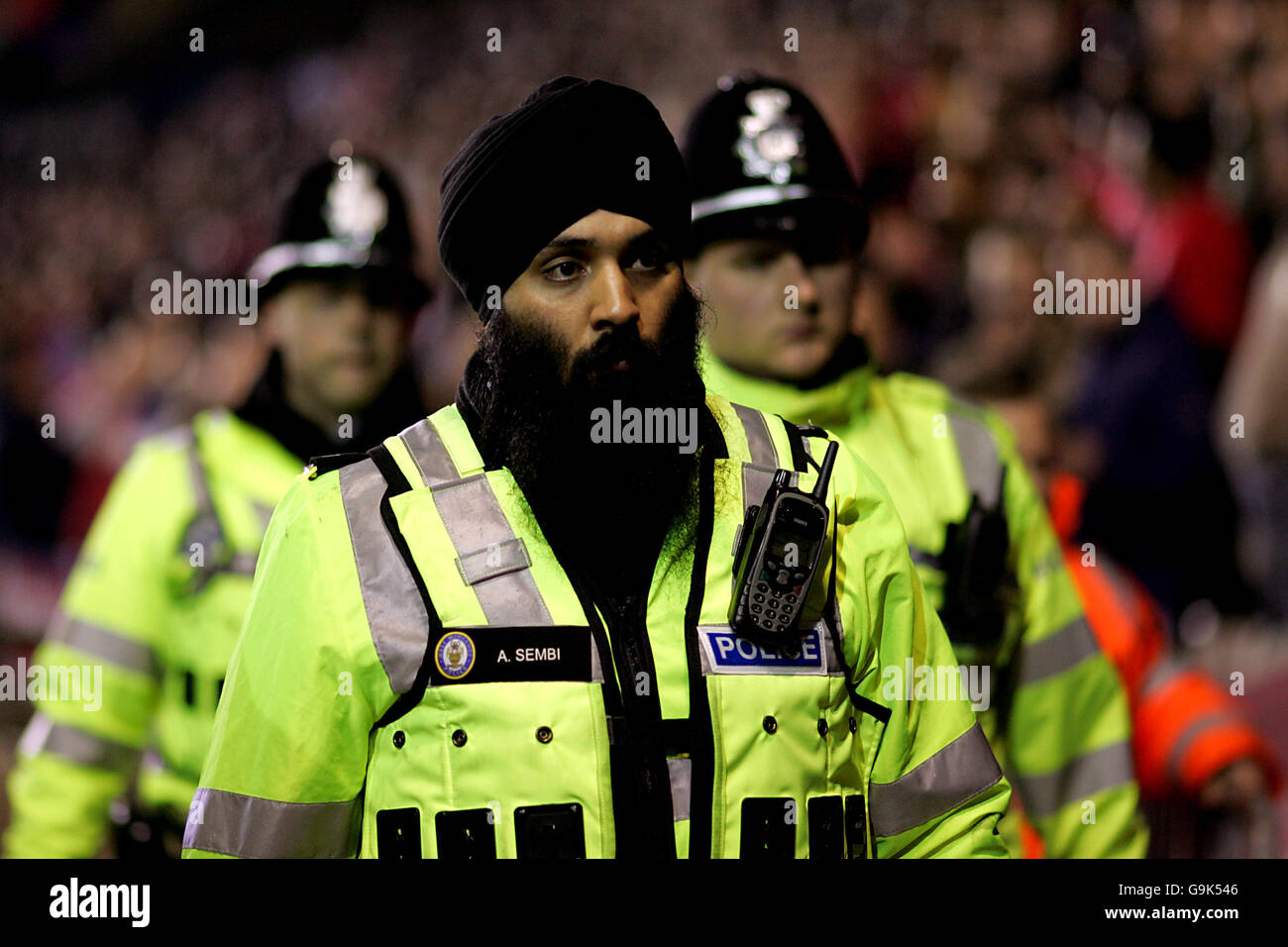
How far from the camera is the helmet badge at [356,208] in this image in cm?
362

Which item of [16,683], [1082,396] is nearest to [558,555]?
[16,683]

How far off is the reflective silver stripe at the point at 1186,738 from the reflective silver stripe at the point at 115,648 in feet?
7.48

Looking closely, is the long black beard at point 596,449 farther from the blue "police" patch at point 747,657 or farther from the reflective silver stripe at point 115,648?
the reflective silver stripe at point 115,648

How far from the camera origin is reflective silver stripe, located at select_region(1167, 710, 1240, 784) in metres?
3.40

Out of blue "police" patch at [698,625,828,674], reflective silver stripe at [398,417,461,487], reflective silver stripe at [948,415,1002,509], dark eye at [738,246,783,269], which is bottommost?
blue "police" patch at [698,625,828,674]

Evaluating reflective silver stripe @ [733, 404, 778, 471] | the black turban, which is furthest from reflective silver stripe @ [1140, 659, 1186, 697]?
the black turban

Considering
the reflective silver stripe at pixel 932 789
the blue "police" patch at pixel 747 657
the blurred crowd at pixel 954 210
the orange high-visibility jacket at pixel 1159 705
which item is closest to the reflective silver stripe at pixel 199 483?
the blurred crowd at pixel 954 210

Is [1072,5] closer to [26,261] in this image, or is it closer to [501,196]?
[501,196]

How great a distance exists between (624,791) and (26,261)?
5428mm

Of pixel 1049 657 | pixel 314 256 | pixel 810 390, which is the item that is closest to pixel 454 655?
pixel 810 390

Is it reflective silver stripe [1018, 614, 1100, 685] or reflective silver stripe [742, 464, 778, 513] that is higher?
reflective silver stripe [742, 464, 778, 513]

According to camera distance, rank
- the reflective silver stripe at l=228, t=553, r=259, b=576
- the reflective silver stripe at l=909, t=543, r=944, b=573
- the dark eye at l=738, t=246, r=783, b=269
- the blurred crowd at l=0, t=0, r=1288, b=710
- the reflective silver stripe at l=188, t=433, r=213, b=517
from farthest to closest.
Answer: the blurred crowd at l=0, t=0, r=1288, b=710 → the reflective silver stripe at l=188, t=433, r=213, b=517 → the reflective silver stripe at l=228, t=553, r=259, b=576 → the dark eye at l=738, t=246, r=783, b=269 → the reflective silver stripe at l=909, t=543, r=944, b=573

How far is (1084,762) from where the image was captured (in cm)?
299

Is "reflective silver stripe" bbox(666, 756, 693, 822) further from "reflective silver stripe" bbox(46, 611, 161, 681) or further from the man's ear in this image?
the man's ear
